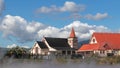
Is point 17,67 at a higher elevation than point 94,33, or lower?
lower

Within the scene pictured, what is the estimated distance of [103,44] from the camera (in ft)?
316

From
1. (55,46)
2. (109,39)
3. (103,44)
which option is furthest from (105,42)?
(55,46)

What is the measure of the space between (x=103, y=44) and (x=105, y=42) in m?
2.61

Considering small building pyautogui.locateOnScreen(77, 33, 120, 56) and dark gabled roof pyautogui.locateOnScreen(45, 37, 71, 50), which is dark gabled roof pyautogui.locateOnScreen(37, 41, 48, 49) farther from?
small building pyautogui.locateOnScreen(77, 33, 120, 56)

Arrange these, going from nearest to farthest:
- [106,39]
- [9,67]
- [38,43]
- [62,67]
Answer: [9,67]
[62,67]
[106,39]
[38,43]

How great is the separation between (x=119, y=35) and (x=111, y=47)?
12.4 metres

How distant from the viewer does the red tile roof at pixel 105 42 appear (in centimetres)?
9575

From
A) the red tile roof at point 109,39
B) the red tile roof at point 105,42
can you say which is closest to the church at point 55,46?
the red tile roof at point 105,42

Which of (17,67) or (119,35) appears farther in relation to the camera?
(119,35)

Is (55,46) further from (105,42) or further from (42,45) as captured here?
(105,42)

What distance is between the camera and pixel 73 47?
11869cm

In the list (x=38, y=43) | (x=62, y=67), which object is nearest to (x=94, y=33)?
(x=38, y=43)

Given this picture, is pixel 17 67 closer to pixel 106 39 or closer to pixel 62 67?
pixel 62 67

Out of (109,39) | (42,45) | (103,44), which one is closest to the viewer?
(103,44)
